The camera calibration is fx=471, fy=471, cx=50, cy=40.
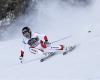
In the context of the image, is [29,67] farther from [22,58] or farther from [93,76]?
[93,76]

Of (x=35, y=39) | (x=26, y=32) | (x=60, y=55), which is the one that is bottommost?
(x=60, y=55)

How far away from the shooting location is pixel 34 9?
23.4m

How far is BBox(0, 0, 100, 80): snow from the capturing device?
10992 mm

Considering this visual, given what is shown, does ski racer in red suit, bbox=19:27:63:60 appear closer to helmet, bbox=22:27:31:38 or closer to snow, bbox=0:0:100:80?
helmet, bbox=22:27:31:38

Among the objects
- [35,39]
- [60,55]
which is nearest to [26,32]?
[35,39]

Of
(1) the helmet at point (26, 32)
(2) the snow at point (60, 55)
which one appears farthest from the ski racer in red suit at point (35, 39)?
(2) the snow at point (60, 55)

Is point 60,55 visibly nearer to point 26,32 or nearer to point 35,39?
point 35,39

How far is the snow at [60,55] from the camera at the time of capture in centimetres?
1099

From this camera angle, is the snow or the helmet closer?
the snow

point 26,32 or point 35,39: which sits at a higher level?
point 26,32

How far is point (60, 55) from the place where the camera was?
44.1ft

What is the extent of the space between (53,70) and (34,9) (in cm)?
1192

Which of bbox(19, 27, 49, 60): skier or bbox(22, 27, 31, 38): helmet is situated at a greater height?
bbox(22, 27, 31, 38): helmet

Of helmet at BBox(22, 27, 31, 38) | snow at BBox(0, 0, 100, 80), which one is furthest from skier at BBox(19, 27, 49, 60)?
snow at BBox(0, 0, 100, 80)
